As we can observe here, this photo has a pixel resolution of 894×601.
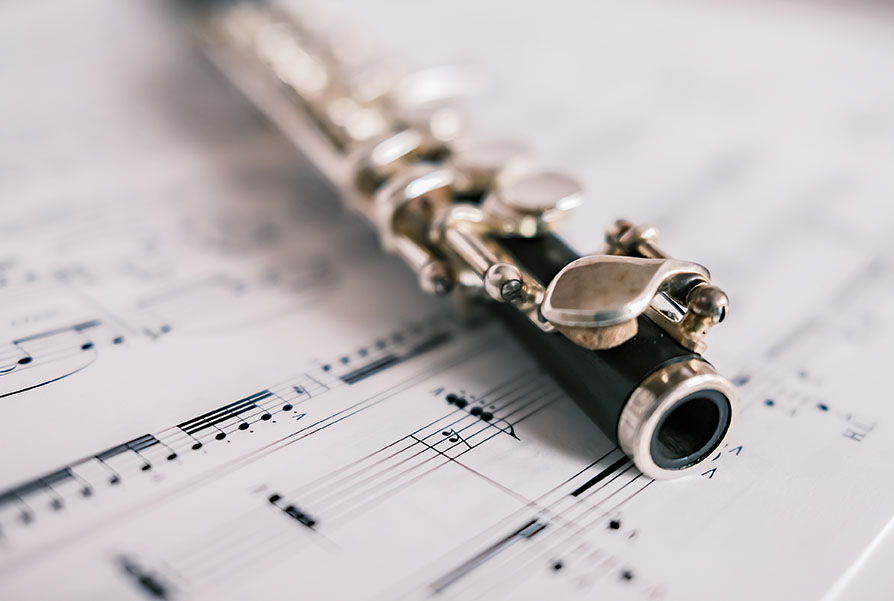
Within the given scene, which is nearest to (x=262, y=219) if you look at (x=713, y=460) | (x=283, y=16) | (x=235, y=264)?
(x=235, y=264)

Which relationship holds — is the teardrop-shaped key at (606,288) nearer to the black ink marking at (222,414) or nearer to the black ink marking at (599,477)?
the black ink marking at (599,477)

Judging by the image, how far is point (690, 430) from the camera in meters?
0.57

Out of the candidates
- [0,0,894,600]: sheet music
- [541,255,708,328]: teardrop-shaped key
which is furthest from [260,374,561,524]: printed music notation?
[541,255,708,328]: teardrop-shaped key

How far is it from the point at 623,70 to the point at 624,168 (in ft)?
1.10

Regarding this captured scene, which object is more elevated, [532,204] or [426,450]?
[532,204]

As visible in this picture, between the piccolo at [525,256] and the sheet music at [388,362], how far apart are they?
0.05 meters

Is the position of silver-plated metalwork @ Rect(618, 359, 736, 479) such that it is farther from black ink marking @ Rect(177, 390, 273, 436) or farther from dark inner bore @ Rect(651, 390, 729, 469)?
black ink marking @ Rect(177, 390, 273, 436)

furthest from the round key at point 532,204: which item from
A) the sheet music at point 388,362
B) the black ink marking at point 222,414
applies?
the black ink marking at point 222,414

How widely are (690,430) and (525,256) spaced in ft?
0.61

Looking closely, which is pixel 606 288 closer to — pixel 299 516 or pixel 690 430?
pixel 690 430

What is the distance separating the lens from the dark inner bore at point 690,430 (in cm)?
54

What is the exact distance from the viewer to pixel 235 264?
83 cm

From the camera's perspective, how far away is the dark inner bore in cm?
54

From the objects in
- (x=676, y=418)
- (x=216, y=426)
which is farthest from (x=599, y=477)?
(x=216, y=426)
